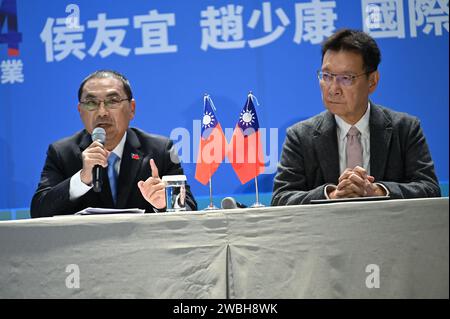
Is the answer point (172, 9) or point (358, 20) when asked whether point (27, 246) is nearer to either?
point (172, 9)

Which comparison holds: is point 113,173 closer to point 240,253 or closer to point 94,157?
point 94,157

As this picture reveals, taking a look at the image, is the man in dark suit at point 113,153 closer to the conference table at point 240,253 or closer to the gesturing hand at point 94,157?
the gesturing hand at point 94,157

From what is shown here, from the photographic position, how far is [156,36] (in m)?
4.19

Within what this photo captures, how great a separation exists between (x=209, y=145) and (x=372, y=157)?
2.78 ft

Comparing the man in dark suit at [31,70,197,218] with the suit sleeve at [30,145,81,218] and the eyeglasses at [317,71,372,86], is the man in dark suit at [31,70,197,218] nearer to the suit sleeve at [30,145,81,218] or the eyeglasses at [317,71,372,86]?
the suit sleeve at [30,145,81,218]

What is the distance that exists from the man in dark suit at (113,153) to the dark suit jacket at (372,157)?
514 millimetres

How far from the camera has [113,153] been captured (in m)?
3.71

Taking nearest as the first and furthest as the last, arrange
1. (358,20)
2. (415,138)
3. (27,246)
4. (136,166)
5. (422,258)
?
1. (422,258)
2. (27,246)
3. (415,138)
4. (136,166)
5. (358,20)

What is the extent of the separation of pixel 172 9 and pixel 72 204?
1.41 meters

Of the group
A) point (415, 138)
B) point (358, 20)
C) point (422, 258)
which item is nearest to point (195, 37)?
point (358, 20)

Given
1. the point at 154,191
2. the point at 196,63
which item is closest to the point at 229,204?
the point at 154,191

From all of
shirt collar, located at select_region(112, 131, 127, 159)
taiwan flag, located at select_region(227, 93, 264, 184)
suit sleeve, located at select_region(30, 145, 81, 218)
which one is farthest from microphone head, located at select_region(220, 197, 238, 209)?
shirt collar, located at select_region(112, 131, 127, 159)

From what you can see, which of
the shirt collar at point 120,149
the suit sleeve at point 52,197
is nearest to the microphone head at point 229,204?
the suit sleeve at point 52,197

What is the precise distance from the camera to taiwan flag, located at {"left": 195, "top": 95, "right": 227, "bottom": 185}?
3.62 metres
